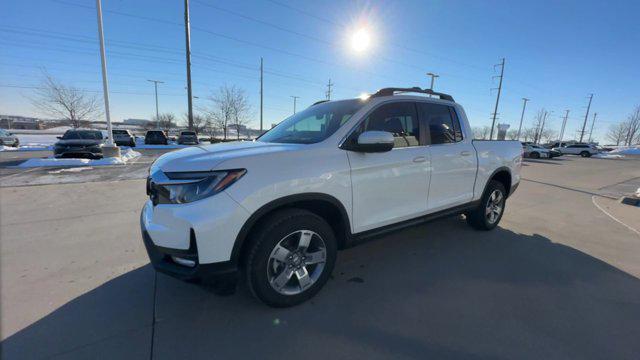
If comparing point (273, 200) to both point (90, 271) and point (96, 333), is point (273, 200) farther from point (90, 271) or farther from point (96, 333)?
point (90, 271)

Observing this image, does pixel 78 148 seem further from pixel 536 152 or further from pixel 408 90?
pixel 536 152

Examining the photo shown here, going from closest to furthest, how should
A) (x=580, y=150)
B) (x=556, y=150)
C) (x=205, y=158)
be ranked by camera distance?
1. (x=205, y=158)
2. (x=556, y=150)
3. (x=580, y=150)

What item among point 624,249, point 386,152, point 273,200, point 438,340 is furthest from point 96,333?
point 624,249

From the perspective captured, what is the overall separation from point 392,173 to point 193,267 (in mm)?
1982

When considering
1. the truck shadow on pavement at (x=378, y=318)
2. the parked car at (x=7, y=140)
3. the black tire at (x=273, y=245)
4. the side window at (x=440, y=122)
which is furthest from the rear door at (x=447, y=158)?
the parked car at (x=7, y=140)

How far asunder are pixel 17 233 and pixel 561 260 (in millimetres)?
7179

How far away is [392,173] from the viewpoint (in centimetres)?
294

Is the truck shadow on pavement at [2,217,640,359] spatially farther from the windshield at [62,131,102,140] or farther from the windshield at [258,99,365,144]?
the windshield at [62,131,102,140]

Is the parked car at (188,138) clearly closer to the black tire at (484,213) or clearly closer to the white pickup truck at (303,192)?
the white pickup truck at (303,192)

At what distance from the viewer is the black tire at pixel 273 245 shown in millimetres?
2277

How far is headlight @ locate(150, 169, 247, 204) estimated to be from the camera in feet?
6.88

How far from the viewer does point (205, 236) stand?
204cm

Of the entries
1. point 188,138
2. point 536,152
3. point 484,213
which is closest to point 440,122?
point 484,213

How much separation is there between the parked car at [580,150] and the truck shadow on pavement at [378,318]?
4007 cm
